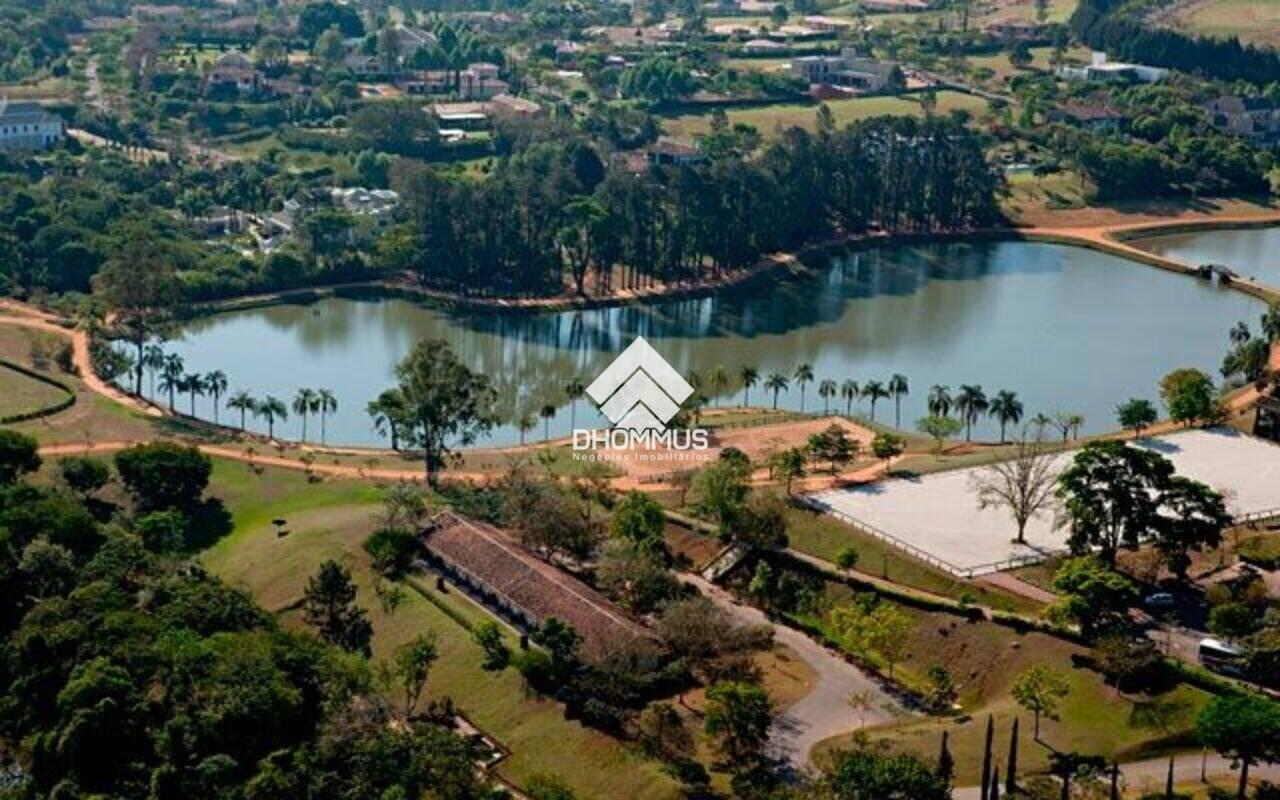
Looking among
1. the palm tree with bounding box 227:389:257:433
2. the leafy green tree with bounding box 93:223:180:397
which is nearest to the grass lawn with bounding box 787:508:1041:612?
the palm tree with bounding box 227:389:257:433

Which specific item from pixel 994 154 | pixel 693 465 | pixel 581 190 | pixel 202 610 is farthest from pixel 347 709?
pixel 994 154

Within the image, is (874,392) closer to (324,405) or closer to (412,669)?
(324,405)

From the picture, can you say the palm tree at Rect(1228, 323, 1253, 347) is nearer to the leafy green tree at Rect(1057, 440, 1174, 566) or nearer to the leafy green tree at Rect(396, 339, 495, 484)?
the leafy green tree at Rect(1057, 440, 1174, 566)

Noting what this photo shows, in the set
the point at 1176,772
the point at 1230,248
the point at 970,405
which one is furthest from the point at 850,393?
the point at 1230,248

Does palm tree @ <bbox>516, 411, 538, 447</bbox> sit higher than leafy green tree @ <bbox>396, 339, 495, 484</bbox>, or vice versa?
leafy green tree @ <bbox>396, 339, 495, 484</bbox>

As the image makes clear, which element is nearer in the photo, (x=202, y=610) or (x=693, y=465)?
(x=202, y=610)

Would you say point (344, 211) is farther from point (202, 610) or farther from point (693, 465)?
point (202, 610)

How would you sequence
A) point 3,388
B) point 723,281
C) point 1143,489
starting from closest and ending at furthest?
point 1143,489
point 3,388
point 723,281
